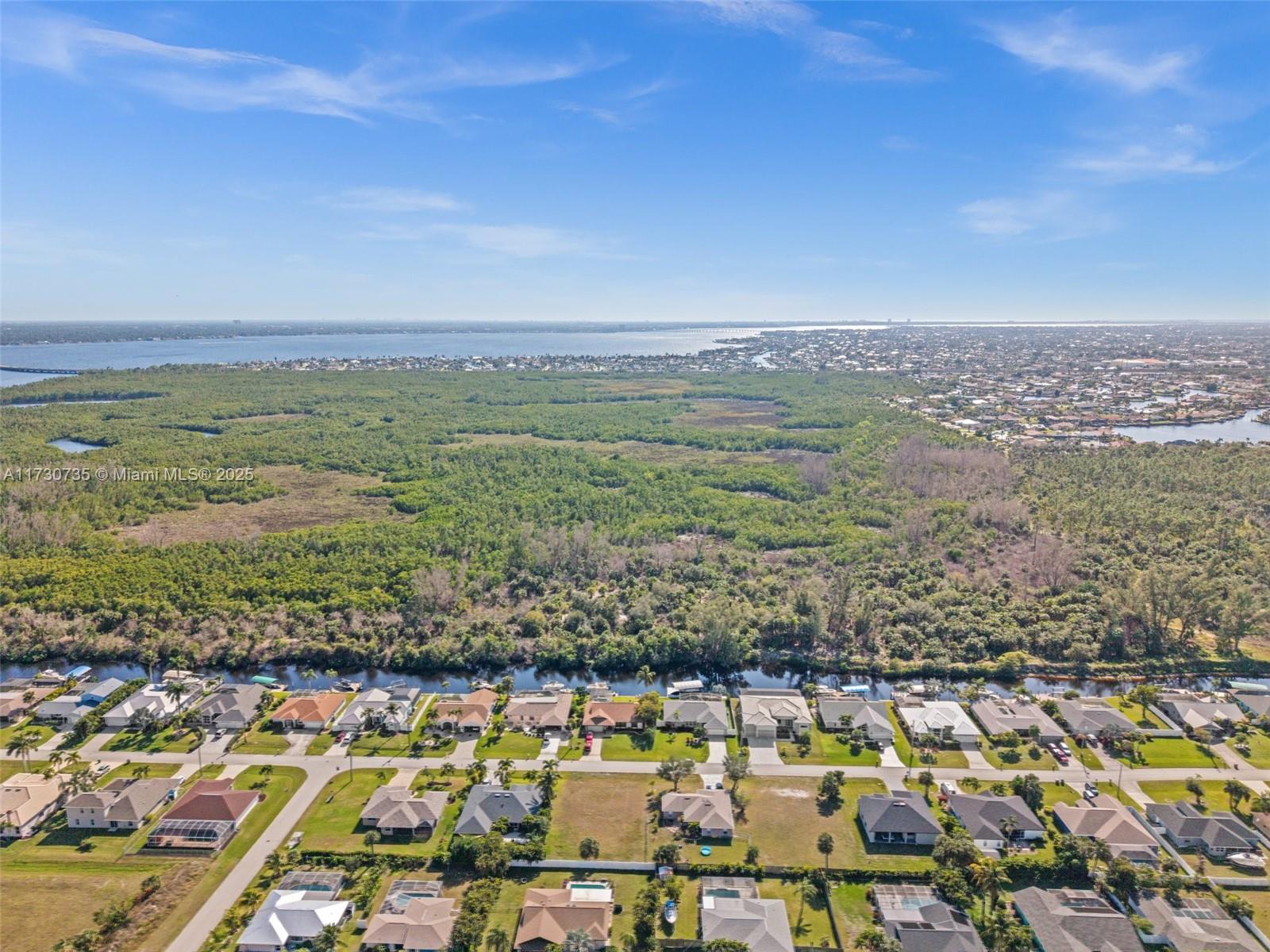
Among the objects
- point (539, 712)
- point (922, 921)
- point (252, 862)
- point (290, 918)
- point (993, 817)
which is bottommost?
point (252, 862)

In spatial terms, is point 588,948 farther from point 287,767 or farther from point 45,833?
Result: point 45,833

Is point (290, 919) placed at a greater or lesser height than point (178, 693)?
lesser

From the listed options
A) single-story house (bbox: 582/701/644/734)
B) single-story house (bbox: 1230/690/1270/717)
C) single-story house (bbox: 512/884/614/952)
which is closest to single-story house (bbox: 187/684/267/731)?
single-story house (bbox: 582/701/644/734)

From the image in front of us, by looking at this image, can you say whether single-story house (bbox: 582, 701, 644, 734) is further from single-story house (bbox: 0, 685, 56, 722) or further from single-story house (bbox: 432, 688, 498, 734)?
single-story house (bbox: 0, 685, 56, 722)

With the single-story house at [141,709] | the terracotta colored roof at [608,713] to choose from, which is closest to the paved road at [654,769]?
the single-story house at [141,709]

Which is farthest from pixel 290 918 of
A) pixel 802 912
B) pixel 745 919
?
pixel 802 912

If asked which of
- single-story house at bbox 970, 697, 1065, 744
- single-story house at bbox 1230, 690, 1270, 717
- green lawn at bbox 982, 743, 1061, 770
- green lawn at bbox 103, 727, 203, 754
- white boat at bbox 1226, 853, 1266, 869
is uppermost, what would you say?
single-story house at bbox 1230, 690, 1270, 717

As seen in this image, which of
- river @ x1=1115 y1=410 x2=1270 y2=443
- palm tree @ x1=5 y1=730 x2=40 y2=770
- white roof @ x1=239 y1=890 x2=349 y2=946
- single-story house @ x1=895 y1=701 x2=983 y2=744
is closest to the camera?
white roof @ x1=239 y1=890 x2=349 y2=946

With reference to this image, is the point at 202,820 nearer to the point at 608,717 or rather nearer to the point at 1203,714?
the point at 608,717
